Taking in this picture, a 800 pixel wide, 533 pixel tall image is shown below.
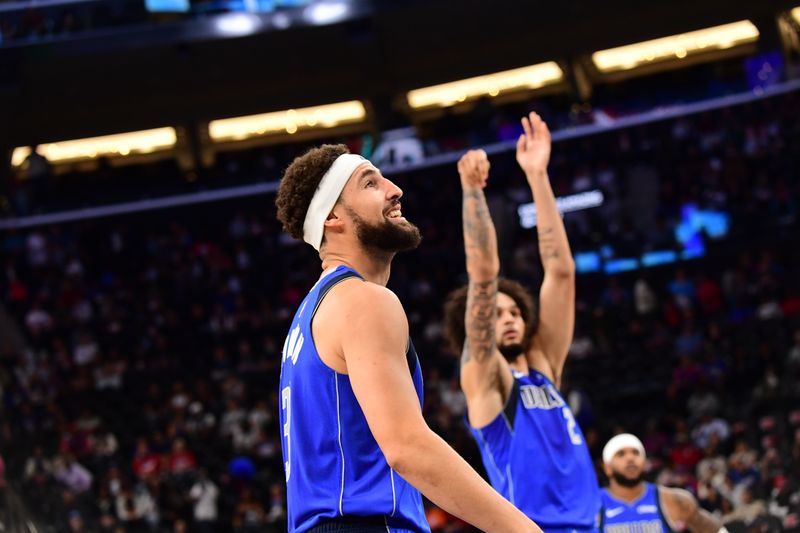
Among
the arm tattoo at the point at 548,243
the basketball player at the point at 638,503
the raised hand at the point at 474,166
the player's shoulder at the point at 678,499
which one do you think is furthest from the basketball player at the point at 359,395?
the player's shoulder at the point at 678,499

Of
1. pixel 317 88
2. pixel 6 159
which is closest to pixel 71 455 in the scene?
pixel 6 159

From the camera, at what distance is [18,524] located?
8906 mm

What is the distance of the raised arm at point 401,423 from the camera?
253cm

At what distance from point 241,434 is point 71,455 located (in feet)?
7.76

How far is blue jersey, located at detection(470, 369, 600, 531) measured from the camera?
182 inches

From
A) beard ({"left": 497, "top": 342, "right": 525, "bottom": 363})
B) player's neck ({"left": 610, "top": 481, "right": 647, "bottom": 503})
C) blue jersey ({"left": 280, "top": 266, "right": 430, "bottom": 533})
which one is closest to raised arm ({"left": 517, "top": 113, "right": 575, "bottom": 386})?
beard ({"left": 497, "top": 342, "right": 525, "bottom": 363})

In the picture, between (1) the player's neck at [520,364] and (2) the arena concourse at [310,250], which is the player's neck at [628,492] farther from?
(2) the arena concourse at [310,250]

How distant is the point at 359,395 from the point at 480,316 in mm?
2183

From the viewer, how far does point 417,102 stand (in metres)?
25.2

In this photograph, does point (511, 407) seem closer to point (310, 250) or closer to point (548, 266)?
point (548, 266)

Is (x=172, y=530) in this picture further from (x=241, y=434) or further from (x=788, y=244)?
(x=788, y=244)

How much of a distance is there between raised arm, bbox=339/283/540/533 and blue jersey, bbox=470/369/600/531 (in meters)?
2.12

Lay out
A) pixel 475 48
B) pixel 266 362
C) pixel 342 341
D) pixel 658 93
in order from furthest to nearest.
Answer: pixel 475 48, pixel 658 93, pixel 266 362, pixel 342 341

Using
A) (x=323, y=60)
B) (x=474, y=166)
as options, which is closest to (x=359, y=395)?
(x=474, y=166)
